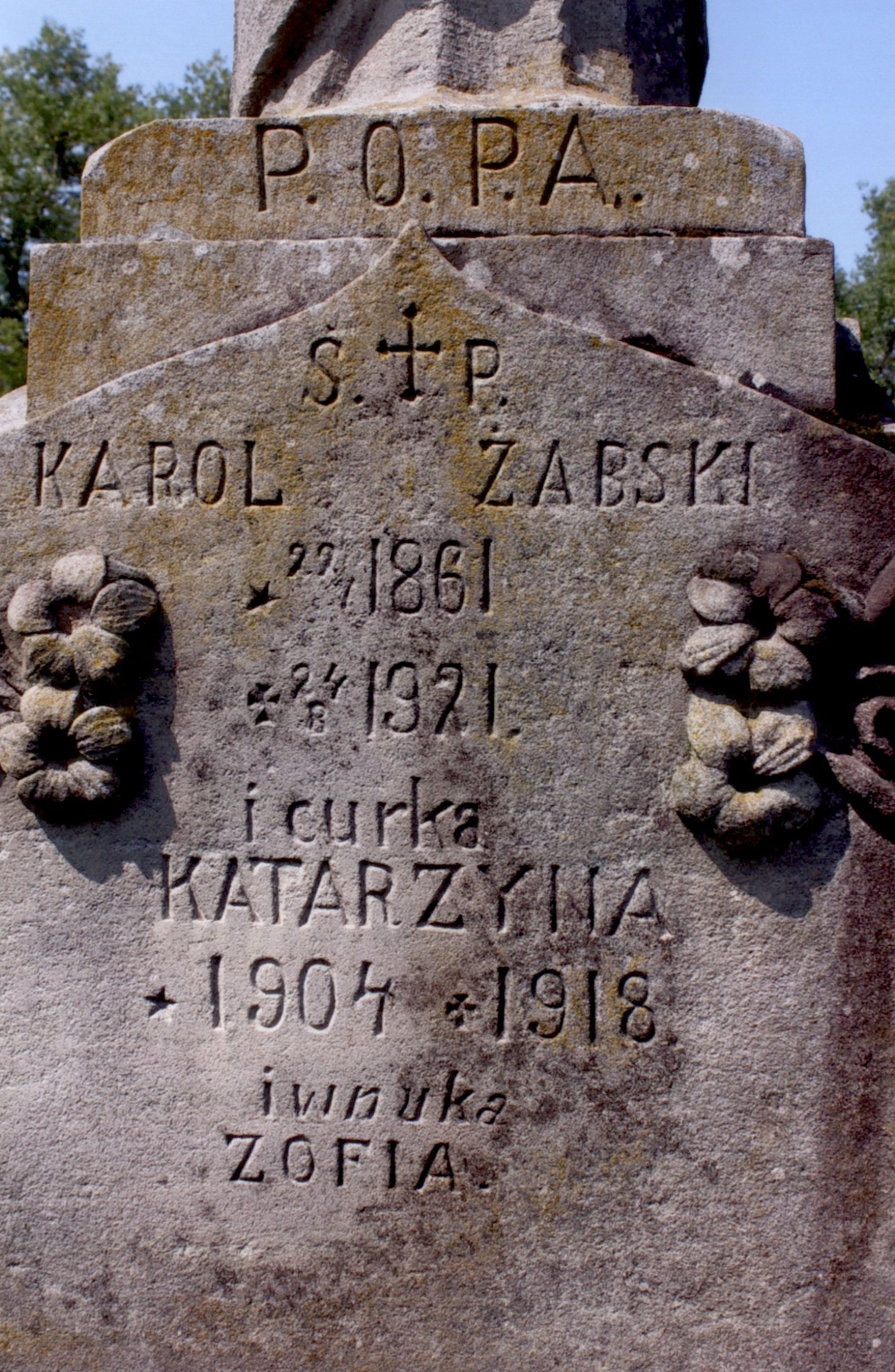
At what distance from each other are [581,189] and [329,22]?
1.05 meters

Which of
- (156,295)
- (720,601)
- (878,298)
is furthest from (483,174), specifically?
(878,298)

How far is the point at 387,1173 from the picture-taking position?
2770mm

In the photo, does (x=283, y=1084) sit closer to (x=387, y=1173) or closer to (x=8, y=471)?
(x=387, y=1173)

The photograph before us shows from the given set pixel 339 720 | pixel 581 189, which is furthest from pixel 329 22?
pixel 339 720

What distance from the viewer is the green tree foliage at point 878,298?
50.7 feet

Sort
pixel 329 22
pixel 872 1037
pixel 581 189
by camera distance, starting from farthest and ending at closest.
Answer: pixel 329 22 → pixel 581 189 → pixel 872 1037

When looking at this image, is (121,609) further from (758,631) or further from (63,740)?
(758,631)

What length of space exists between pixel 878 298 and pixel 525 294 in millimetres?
14405

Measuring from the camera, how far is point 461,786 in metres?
2.74

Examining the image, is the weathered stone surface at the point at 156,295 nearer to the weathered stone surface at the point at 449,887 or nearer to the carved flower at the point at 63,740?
the weathered stone surface at the point at 449,887

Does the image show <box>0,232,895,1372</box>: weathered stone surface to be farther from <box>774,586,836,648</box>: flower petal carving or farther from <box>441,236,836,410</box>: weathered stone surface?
<box>441,236,836,410</box>: weathered stone surface

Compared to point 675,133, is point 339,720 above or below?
below

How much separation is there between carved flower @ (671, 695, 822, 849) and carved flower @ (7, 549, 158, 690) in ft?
4.23

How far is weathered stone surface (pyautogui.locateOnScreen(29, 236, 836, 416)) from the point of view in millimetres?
2777
